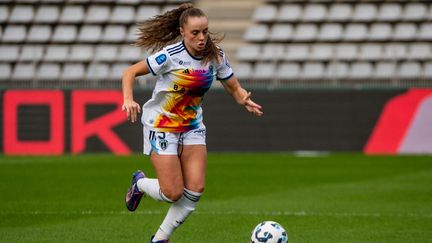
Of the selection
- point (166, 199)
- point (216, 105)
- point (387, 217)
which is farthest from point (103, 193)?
point (216, 105)

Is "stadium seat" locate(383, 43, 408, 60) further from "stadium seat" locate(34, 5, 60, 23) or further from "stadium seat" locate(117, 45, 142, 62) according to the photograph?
"stadium seat" locate(34, 5, 60, 23)

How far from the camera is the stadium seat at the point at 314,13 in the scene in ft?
94.2

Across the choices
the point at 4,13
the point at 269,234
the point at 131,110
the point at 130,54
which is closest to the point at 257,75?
the point at 130,54

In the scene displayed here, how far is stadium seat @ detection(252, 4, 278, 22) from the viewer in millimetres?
29344

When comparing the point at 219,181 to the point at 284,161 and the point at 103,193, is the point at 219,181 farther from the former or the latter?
the point at 284,161

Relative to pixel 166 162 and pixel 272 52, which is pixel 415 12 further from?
pixel 166 162

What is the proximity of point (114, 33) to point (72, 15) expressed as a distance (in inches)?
60.2

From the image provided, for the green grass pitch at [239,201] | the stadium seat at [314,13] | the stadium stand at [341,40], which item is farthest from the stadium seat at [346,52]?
the green grass pitch at [239,201]

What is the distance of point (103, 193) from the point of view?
1443 cm

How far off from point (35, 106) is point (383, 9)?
10.5 m

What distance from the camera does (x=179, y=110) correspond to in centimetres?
818

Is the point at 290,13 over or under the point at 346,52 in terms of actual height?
over

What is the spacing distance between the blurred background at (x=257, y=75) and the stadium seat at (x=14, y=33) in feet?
0.12

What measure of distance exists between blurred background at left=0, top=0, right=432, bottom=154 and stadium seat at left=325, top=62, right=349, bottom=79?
4cm
